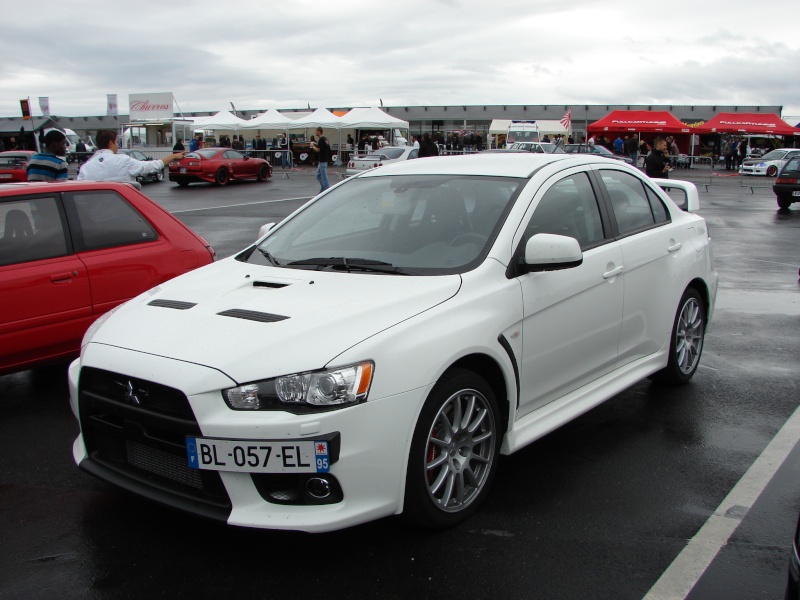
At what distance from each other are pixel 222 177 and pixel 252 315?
27081 millimetres

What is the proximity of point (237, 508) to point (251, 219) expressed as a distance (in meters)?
14.5

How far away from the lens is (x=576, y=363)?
4.23 metres

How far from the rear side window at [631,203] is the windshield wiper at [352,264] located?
1.69 meters

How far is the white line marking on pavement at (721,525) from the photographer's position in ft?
9.99

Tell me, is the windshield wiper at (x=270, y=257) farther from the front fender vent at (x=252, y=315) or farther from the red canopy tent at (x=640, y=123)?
the red canopy tent at (x=640, y=123)

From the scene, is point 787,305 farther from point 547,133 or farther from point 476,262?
point 547,133

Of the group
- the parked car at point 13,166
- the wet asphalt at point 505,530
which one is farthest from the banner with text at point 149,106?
the wet asphalt at point 505,530

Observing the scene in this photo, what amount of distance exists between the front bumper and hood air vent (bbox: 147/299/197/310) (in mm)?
447

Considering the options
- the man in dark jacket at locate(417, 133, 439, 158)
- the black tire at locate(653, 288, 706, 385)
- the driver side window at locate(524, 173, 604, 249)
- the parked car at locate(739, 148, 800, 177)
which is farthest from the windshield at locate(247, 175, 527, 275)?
the parked car at locate(739, 148, 800, 177)

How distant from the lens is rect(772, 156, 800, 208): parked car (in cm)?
1961

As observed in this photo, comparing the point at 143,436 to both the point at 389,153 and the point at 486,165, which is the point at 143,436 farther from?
the point at 389,153

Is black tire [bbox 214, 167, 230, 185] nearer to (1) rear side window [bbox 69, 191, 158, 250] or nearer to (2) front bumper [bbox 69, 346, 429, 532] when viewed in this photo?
(1) rear side window [bbox 69, 191, 158, 250]

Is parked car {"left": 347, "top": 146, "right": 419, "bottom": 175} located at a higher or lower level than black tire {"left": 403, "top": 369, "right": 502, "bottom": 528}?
higher

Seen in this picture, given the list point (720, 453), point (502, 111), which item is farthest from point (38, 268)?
point (502, 111)
